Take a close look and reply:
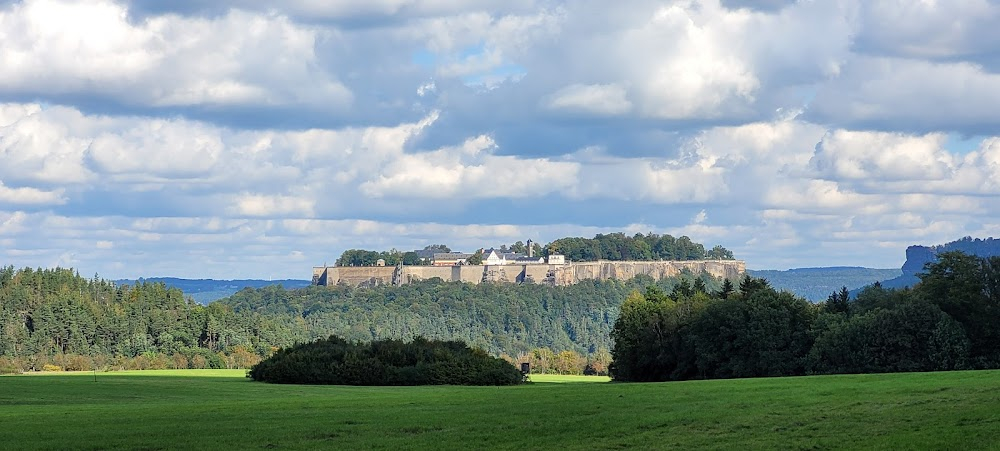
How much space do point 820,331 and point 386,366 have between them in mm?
31349

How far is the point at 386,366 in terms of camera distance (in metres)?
88.4

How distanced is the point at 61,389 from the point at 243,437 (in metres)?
35.0

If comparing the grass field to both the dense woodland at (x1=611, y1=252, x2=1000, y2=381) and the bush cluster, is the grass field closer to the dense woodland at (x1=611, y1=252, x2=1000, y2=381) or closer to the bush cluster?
the dense woodland at (x1=611, y1=252, x2=1000, y2=381)

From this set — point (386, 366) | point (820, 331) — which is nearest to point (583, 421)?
point (386, 366)

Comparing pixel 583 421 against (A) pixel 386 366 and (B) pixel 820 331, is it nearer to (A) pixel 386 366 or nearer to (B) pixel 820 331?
(A) pixel 386 366

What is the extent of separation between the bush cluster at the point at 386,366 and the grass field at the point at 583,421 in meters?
37.8

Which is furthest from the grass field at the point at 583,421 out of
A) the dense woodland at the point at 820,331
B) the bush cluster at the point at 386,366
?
the bush cluster at the point at 386,366

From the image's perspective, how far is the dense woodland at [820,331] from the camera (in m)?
78.2

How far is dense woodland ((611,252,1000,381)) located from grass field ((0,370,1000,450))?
3153 centimetres

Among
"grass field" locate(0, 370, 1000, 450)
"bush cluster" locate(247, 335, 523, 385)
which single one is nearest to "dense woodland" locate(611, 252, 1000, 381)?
"bush cluster" locate(247, 335, 523, 385)

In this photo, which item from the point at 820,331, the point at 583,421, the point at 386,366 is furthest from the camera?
the point at 386,366

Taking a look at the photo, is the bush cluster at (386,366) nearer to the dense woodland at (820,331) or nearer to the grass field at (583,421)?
the dense woodland at (820,331)

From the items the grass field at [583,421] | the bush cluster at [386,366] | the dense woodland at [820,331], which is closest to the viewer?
the grass field at [583,421]

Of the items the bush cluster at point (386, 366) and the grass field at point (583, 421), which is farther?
the bush cluster at point (386, 366)
